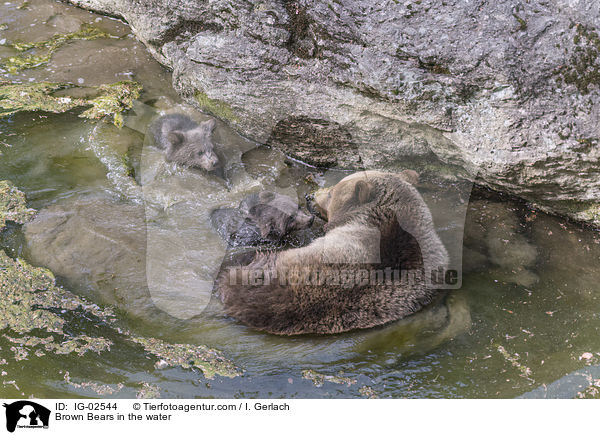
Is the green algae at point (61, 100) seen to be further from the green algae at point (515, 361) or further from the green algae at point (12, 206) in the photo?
the green algae at point (515, 361)

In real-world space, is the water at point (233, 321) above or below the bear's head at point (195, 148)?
below

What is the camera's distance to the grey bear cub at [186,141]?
571 centimetres

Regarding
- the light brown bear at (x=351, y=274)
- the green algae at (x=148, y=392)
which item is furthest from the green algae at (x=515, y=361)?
the green algae at (x=148, y=392)

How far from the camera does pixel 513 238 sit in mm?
5023

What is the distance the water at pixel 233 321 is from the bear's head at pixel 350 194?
35 cm

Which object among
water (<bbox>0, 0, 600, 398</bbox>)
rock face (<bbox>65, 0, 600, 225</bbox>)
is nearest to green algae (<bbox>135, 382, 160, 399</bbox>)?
water (<bbox>0, 0, 600, 398</bbox>)

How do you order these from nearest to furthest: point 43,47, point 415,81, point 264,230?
point 415,81 < point 264,230 < point 43,47

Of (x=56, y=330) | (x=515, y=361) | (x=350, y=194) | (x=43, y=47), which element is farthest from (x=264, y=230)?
(x=43, y=47)

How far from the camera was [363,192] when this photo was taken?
5.23 m

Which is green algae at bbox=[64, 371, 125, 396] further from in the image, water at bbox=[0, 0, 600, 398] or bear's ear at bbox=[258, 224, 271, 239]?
bear's ear at bbox=[258, 224, 271, 239]

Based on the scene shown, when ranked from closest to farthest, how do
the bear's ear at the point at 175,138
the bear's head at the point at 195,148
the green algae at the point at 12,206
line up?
the green algae at the point at 12,206, the bear's head at the point at 195,148, the bear's ear at the point at 175,138

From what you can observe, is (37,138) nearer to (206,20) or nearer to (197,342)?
(206,20)

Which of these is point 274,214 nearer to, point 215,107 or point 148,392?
point 215,107
